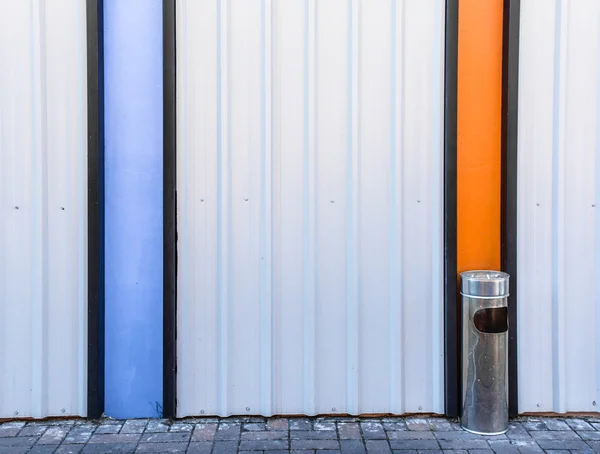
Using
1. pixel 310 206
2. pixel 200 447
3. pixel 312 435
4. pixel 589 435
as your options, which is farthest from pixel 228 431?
pixel 589 435

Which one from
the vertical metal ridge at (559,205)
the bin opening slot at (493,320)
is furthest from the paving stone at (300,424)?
the vertical metal ridge at (559,205)

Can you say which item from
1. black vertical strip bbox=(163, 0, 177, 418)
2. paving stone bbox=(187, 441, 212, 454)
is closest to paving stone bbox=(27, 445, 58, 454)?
black vertical strip bbox=(163, 0, 177, 418)

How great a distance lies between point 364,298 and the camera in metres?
4.02

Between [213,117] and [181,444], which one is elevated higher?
[213,117]

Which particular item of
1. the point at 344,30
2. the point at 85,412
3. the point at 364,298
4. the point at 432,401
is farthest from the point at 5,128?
the point at 432,401

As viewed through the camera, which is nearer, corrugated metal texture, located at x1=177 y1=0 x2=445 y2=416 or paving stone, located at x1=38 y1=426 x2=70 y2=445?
paving stone, located at x1=38 y1=426 x2=70 y2=445

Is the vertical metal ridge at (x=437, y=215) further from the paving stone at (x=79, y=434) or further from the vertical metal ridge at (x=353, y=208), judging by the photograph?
the paving stone at (x=79, y=434)

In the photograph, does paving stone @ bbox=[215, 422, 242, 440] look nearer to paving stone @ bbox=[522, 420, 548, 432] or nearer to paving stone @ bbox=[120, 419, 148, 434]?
paving stone @ bbox=[120, 419, 148, 434]

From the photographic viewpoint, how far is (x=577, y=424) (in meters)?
3.94

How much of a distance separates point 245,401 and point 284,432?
1.23ft

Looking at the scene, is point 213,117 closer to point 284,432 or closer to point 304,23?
point 304,23

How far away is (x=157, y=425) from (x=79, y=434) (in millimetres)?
489

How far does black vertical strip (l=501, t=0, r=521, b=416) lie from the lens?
3.86 m

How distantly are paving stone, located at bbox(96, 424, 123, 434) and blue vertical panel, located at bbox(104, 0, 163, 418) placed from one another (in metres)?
0.11
